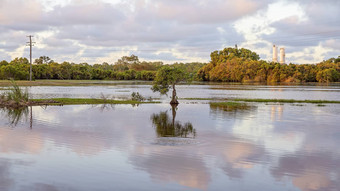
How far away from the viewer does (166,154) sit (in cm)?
1310

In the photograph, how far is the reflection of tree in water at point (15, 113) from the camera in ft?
69.7

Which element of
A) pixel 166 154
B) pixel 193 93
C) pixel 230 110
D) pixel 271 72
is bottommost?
pixel 166 154

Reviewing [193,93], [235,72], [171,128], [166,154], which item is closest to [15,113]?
[171,128]

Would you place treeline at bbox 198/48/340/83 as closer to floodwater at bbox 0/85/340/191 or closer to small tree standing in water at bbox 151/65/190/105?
small tree standing in water at bbox 151/65/190/105

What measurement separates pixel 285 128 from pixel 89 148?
11063 mm

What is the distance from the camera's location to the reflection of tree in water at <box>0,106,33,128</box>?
836 inches

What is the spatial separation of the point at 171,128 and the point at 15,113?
11530 millimetres

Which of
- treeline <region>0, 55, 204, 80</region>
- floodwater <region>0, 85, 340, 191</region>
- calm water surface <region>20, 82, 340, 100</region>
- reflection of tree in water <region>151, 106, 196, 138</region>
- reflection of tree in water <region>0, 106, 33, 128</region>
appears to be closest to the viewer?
floodwater <region>0, 85, 340, 191</region>

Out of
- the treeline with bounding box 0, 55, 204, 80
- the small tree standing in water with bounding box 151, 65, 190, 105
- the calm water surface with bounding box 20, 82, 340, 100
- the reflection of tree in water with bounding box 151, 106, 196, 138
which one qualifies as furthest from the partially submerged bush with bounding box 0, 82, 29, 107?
the treeline with bounding box 0, 55, 204, 80

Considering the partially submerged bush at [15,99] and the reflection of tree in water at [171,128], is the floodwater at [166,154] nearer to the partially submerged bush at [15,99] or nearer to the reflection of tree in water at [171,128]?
the reflection of tree in water at [171,128]

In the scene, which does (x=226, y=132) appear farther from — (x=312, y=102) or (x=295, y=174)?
(x=312, y=102)

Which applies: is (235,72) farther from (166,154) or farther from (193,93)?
(166,154)

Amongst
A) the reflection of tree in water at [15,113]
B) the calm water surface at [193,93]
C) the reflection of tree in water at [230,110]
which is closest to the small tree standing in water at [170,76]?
the reflection of tree in water at [230,110]

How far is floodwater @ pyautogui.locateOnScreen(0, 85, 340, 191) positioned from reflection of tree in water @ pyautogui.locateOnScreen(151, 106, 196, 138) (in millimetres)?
49
